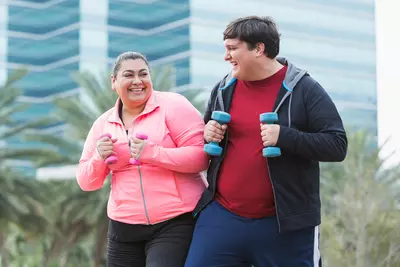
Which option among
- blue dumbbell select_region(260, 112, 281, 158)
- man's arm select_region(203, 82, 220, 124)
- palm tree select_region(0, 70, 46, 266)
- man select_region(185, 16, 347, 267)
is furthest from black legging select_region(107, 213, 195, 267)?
palm tree select_region(0, 70, 46, 266)

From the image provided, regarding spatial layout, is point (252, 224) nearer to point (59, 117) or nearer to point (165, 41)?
point (59, 117)

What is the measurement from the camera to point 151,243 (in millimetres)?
4789

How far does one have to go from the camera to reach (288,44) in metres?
87.0

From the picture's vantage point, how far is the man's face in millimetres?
4578

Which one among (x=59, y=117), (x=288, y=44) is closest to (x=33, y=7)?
(x=288, y=44)

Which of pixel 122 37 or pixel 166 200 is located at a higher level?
pixel 166 200

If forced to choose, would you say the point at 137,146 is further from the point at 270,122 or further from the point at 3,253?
the point at 3,253

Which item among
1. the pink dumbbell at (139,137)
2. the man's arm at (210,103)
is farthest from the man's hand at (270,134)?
the pink dumbbell at (139,137)

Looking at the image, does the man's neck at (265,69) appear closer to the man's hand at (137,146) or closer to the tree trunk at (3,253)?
the man's hand at (137,146)

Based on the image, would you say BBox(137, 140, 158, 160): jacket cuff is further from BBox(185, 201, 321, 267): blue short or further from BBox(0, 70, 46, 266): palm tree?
BBox(0, 70, 46, 266): palm tree

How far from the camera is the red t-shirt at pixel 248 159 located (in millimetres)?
4555

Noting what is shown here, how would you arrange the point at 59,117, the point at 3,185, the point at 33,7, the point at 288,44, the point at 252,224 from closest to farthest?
the point at 252,224 → the point at 3,185 → the point at 59,117 → the point at 288,44 → the point at 33,7

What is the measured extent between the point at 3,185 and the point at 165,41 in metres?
62.6

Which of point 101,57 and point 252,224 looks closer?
point 252,224
